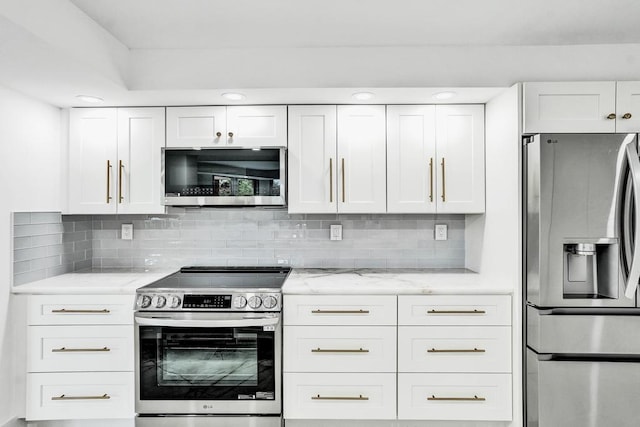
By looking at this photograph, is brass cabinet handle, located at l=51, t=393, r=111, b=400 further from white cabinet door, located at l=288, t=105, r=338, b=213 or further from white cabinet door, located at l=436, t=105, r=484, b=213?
white cabinet door, located at l=436, t=105, r=484, b=213

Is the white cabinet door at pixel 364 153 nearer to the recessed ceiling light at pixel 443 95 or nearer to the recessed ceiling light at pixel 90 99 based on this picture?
the recessed ceiling light at pixel 443 95

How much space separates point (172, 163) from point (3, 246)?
1.04 meters

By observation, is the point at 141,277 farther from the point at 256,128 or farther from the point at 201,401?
the point at 256,128

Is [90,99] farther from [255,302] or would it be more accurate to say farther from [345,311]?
[345,311]

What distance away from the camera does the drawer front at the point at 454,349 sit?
2.35m

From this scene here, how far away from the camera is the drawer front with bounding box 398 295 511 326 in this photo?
235 centimetres

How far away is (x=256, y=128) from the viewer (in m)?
2.71

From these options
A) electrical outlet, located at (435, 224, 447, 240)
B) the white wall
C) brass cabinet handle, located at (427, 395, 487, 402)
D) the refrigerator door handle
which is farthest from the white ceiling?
brass cabinet handle, located at (427, 395, 487, 402)

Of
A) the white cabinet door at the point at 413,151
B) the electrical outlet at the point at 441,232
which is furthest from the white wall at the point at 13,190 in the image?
the electrical outlet at the point at 441,232

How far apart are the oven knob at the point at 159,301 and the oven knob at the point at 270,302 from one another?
57cm

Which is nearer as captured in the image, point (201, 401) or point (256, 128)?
point (201, 401)

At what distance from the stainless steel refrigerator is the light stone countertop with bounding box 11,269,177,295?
7.58ft

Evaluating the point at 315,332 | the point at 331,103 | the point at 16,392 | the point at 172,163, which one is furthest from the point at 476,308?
the point at 16,392

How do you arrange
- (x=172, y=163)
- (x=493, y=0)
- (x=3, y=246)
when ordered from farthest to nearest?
(x=172, y=163), (x=3, y=246), (x=493, y=0)
